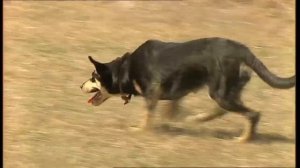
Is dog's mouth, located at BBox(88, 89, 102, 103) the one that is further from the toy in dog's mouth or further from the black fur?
the black fur

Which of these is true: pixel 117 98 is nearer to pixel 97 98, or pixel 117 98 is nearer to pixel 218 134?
pixel 97 98

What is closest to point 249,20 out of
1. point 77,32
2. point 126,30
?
point 126,30

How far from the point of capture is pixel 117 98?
14.0 feet

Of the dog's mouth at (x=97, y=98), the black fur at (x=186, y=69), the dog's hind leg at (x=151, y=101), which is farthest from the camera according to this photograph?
the dog's mouth at (x=97, y=98)

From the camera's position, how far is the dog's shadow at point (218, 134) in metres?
3.71

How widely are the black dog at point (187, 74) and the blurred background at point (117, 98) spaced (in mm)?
141

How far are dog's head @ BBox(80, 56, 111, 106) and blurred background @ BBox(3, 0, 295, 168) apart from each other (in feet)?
0.41

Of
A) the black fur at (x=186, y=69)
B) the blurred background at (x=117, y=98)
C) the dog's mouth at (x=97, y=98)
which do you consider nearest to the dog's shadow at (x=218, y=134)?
the blurred background at (x=117, y=98)

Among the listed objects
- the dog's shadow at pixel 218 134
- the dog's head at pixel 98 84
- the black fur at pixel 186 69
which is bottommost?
the dog's shadow at pixel 218 134

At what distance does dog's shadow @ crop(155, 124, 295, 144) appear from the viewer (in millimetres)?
3709

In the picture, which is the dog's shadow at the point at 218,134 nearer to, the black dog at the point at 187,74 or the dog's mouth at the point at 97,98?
the black dog at the point at 187,74

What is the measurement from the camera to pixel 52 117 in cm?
412

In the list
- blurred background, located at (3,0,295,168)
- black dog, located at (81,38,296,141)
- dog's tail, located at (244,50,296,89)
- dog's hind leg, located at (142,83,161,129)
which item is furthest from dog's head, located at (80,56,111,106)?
dog's tail, located at (244,50,296,89)

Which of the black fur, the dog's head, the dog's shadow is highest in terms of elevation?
the black fur
